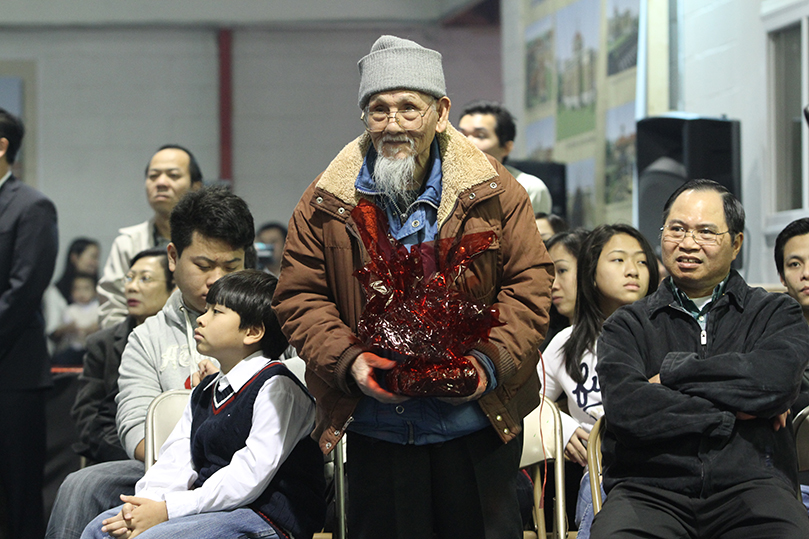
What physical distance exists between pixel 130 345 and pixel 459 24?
6.76 meters

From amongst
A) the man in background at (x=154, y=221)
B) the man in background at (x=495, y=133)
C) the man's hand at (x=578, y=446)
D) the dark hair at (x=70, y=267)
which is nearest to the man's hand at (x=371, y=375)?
the man's hand at (x=578, y=446)

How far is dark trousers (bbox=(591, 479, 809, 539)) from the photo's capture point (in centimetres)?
192

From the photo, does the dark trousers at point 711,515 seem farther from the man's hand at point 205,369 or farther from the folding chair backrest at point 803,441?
the man's hand at point 205,369

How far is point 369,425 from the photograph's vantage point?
6.31 ft

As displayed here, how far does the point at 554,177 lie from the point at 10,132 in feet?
11.3

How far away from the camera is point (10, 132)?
11.5 ft

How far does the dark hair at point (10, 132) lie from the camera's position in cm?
349

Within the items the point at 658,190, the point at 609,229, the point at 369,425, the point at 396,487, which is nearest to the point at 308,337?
the point at 369,425

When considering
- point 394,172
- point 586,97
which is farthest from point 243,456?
point 586,97

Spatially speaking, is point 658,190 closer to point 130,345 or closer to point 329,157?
point 130,345

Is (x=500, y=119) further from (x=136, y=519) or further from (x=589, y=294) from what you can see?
(x=136, y=519)

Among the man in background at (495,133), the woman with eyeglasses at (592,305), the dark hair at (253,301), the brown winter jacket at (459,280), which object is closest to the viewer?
the brown winter jacket at (459,280)

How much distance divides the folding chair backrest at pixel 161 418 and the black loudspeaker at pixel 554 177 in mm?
3619

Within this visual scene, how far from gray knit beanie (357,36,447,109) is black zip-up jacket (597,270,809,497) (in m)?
0.75
